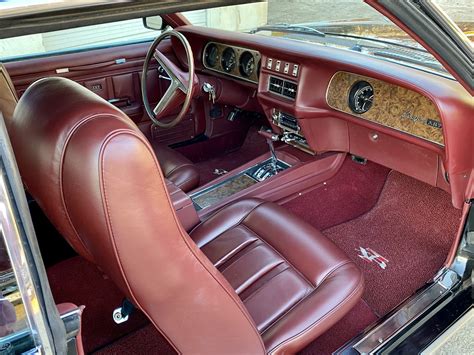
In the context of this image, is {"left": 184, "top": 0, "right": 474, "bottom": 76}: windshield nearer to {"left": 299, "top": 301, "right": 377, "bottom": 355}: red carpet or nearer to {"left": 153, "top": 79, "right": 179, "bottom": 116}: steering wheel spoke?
{"left": 153, "top": 79, "right": 179, "bottom": 116}: steering wheel spoke

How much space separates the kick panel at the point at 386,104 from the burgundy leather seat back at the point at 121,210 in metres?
1.19

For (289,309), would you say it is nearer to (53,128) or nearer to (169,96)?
(53,128)

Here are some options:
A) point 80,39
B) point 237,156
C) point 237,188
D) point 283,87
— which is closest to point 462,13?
point 283,87

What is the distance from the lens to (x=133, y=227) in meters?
0.89

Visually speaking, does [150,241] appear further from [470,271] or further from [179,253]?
[470,271]

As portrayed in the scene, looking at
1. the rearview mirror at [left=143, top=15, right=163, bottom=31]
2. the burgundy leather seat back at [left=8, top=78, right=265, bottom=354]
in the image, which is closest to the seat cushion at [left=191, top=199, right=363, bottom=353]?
the burgundy leather seat back at [left=8, top=78, right=265, bottom=354]

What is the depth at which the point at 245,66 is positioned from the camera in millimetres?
2811

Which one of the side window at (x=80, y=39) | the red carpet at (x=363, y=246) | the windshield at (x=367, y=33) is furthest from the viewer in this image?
the side window at (x=80, y=39)

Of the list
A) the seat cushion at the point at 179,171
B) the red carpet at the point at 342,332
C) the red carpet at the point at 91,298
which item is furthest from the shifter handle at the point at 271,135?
the red carpet at the point at 91,298

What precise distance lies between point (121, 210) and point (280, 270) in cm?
81

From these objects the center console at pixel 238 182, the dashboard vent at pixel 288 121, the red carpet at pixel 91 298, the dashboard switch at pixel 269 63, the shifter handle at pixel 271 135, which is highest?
the dashboard switch at pixel 269 63

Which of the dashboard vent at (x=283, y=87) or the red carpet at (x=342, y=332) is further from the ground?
the dashboard vent at (x=283, y=87)

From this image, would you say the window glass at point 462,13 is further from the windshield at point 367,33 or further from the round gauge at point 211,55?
the round gauge at point 211,55

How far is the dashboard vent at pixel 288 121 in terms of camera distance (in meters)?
2.61
